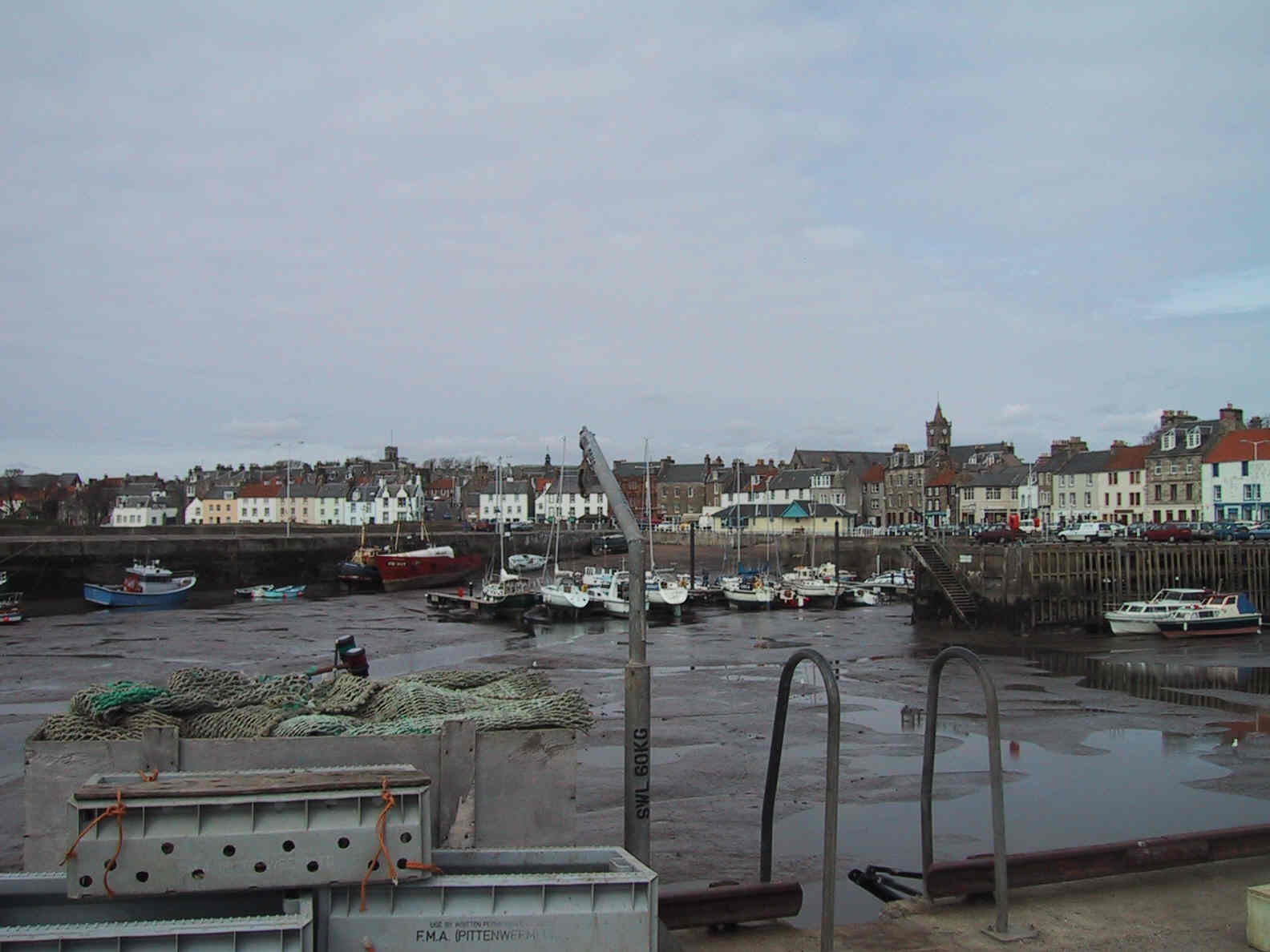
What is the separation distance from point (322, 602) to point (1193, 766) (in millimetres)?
48889

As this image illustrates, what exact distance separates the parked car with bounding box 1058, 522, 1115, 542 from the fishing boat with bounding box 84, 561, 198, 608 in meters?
46.3

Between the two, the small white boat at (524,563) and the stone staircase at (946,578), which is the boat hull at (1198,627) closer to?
the stone staircase at (946,578)

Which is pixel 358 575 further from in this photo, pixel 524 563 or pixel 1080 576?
pixel 1080 576

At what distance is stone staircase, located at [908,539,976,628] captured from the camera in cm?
4122

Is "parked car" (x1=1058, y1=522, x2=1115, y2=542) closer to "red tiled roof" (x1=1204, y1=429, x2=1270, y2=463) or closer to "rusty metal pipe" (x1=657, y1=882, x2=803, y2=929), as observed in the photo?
"red tiled roof" (x1=1204, y1=429, x2=1270, y2=463)

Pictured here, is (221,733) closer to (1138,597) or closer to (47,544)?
(1138,597)

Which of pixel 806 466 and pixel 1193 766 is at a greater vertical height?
pixel 806 466

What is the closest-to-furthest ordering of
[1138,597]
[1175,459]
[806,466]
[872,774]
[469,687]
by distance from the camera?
[469,687]
[872,774]
[1138,597]
[1175,459]
[806,466]

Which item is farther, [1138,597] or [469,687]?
[1138,597]

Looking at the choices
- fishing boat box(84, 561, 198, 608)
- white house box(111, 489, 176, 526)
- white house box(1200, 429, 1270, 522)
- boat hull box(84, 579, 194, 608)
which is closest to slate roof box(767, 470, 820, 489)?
white house box(1200, 429, 1270, 522)

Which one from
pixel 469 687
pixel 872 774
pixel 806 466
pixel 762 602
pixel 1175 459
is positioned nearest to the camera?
pixel 469 687

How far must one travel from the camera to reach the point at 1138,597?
41.4 metres

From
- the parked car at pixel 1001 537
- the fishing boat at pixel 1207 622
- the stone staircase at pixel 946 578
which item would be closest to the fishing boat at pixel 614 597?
the stone staircase at pixel 946 578

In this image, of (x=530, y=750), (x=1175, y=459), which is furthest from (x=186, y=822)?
(x=1175, y=459)
